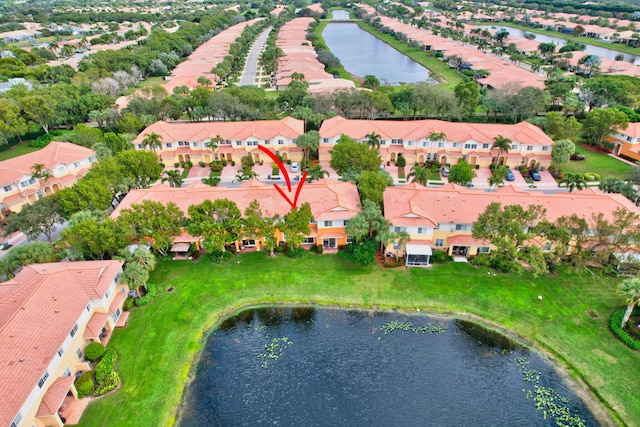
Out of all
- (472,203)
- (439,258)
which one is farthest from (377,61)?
(439,258)

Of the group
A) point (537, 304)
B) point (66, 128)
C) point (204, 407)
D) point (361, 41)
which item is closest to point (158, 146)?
point (66, 128)

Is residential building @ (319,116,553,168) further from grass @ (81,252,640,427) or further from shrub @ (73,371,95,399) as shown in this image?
shrub @ (73,371,95,399)

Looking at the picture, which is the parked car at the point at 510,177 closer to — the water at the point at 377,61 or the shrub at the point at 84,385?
the shrub at the point at 84,385

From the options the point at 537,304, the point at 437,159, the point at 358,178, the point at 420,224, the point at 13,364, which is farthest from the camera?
the point at 437,159

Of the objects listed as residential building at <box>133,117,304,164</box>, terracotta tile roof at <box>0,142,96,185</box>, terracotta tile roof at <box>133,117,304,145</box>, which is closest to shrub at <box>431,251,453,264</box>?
residential building at <box>133,117,304,164</box>

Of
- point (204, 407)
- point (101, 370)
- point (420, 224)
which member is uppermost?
point (420, 224)

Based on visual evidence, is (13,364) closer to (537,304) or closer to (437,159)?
(537,304)

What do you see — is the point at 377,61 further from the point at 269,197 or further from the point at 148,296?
the point at 148,296
